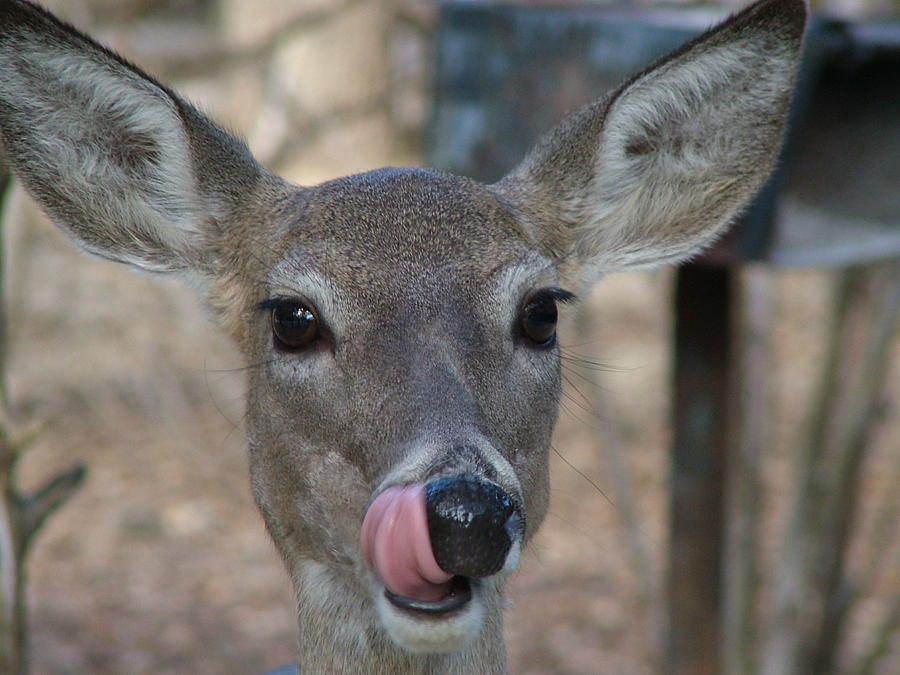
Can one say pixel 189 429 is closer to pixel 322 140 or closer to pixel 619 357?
pixel 322 140

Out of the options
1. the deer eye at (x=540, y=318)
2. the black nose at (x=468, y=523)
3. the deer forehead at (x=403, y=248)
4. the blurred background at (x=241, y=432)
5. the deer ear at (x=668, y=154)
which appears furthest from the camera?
the blurred background at (x=241, y=432)

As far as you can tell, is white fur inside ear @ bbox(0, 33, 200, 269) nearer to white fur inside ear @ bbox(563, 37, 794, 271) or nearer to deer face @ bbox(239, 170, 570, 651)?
deer face @ bbox(239, 170, 570, 651)

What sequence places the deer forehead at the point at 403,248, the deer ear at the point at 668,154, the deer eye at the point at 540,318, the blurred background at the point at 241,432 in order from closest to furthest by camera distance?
1. the deer forehead at the point at 403,248
2. the deer eye at the point at 540,318
3. the deer ear at the point at 668,154
4. the blurred background at the point at 241,432

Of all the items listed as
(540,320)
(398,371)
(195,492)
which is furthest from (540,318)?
(195,492)

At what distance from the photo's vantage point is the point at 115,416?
9.89 metres

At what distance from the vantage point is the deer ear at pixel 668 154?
3598 millimetres

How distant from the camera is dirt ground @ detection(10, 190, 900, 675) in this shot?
7.57 metres

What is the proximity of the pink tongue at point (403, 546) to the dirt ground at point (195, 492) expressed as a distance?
3740 millimetres

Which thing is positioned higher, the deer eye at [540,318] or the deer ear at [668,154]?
the deer ear at [668,154]

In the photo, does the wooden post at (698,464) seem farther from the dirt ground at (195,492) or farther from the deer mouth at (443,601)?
the deer mouth at (443,601)

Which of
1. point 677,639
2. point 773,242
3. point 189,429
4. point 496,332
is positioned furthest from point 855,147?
point 189,429

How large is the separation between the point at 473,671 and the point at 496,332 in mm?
844

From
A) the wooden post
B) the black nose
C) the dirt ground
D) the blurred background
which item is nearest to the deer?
the black nose

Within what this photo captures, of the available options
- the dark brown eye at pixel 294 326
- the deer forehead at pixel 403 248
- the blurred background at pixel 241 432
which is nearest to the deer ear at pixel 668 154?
the deer forehead at pixel 403 248
